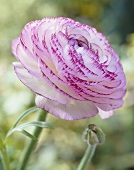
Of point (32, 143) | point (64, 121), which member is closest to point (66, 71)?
point (32, 143)

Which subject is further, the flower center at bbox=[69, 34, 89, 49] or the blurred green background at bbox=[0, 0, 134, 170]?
the blurred green background at bbox=[0, 0, 134, 170]

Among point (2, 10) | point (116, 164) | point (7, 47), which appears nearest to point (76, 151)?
point (116, 164)

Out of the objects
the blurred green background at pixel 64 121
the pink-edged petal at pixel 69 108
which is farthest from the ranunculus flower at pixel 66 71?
the blurred green background at pixel 64 121

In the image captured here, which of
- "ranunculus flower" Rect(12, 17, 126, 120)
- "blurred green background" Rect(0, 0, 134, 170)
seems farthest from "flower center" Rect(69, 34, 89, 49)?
"blurred green background" Rect(0, 0, 134, 170)

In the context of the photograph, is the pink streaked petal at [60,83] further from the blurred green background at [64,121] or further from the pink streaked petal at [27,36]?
the blurred green background at [64,121]

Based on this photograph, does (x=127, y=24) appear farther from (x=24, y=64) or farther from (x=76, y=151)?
(x=24, y=64)

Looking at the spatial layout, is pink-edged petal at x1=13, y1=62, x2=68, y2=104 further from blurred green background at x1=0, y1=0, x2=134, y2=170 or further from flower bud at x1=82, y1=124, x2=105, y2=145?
blurred green background at x1=0, y1=0, x2=134, y2=170

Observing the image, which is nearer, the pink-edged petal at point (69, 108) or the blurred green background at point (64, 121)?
the pink-edged petal at point (69, 108)
